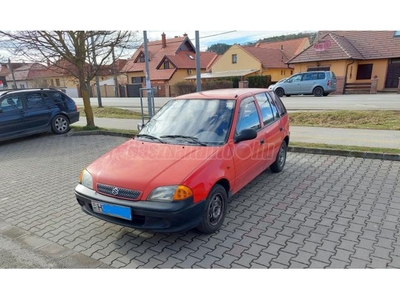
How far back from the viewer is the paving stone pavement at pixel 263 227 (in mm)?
2854

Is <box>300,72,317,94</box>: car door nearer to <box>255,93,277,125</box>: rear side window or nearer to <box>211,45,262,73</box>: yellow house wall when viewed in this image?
<box>255,93,277,125</box>: rear side window

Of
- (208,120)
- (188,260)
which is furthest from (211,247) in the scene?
(208,120)

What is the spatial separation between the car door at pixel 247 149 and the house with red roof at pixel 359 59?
21032 millimetres

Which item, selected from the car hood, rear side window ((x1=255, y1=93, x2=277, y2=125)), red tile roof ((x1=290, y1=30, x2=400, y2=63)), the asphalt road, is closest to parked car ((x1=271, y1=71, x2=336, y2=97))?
the asphalt road

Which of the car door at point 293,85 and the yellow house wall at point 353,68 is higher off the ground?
the yellow house wall at point 353,68

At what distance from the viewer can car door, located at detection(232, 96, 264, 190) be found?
3656 mm

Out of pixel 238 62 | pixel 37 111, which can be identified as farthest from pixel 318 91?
pixel 238 62

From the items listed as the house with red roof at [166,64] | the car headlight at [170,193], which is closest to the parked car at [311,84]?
the house with red roof at [166,64]

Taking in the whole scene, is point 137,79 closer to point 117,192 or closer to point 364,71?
point 364,71

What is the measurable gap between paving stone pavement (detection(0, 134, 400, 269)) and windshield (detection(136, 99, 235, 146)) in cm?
117

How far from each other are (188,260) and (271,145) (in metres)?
2.54

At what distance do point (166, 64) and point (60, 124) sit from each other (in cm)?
3185

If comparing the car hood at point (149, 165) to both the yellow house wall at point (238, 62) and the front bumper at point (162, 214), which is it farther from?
the yellow house wall at point (238, 62)

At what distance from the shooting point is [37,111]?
361 inches
